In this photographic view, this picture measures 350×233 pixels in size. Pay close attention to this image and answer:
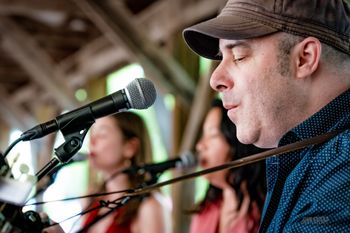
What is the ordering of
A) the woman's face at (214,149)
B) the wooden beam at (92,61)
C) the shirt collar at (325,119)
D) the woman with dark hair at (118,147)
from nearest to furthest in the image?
the shirt collar at (325,119) → the woman's face at (214,149) → the woman with dark hair at (118,147) → the wooden beam at (92,61)

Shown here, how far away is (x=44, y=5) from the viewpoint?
16.5 feet

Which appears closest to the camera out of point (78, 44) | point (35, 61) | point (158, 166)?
point (158, 166)

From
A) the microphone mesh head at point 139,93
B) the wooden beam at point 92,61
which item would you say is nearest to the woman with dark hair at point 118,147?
the microphone mesh head at point 139,93

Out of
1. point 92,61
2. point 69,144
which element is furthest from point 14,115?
point 69,144

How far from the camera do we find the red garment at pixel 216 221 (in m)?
2.20

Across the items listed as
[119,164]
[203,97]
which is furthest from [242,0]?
[203,97]

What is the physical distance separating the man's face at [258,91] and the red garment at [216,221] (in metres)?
0.88

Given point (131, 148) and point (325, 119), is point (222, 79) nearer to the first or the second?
point (325, 119)

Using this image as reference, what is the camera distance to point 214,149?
238 cm

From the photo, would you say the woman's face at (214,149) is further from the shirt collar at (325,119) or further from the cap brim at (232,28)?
the shirt collar at (325,119)

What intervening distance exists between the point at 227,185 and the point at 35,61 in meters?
3.59

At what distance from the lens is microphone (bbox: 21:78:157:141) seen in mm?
1287

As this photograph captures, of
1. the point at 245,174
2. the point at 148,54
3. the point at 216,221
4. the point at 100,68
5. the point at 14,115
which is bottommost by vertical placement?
the point at 14,115

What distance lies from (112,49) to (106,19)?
6.36ft
